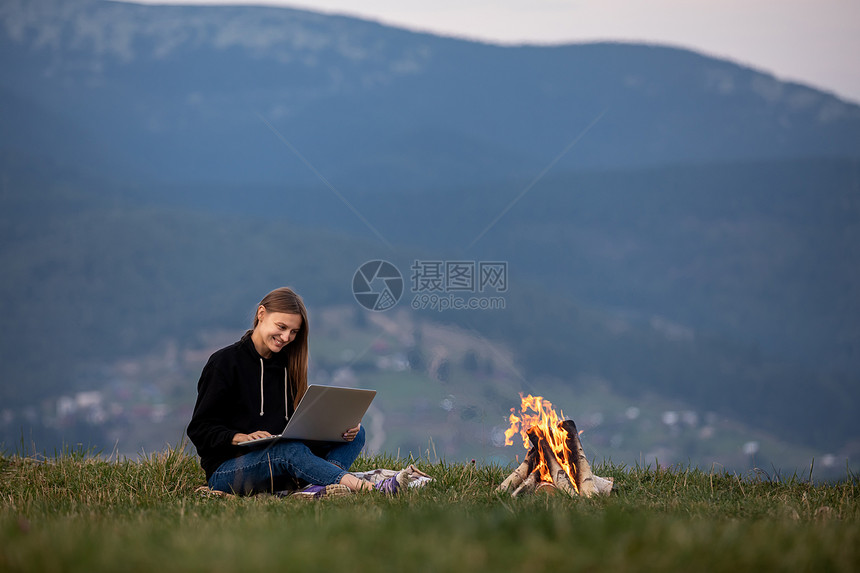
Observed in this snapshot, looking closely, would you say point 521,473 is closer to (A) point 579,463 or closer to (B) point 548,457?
(B) point 548,457

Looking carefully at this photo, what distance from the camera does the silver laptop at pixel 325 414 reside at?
4715 millimetres

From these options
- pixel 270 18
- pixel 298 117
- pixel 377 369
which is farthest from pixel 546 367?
pixel 270 18

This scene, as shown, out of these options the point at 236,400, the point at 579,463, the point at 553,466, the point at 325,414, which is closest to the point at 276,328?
the point at 236,400

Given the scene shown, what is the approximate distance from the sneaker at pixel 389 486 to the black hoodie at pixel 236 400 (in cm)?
73

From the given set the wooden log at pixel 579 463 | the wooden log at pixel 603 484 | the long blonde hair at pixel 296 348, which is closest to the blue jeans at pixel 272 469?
the long blonde hair at pixel 296 348

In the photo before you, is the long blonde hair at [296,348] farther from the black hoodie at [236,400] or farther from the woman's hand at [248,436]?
the woman's hand at [248,436]

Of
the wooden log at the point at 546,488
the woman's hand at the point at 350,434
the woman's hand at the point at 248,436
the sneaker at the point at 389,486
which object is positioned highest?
the woman's hand at the point at 248,436

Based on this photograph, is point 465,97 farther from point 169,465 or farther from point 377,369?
point 169,465

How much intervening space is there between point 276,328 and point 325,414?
586 millimetres

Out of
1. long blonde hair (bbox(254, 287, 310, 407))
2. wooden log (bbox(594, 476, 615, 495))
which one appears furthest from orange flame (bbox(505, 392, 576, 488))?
→ long blonde hair (bbox(254, 287, 310, 407))

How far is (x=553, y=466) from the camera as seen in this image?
515 centimetres

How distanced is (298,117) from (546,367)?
4424 centimetres

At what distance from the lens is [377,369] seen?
55219mm

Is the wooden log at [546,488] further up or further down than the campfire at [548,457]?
further down
